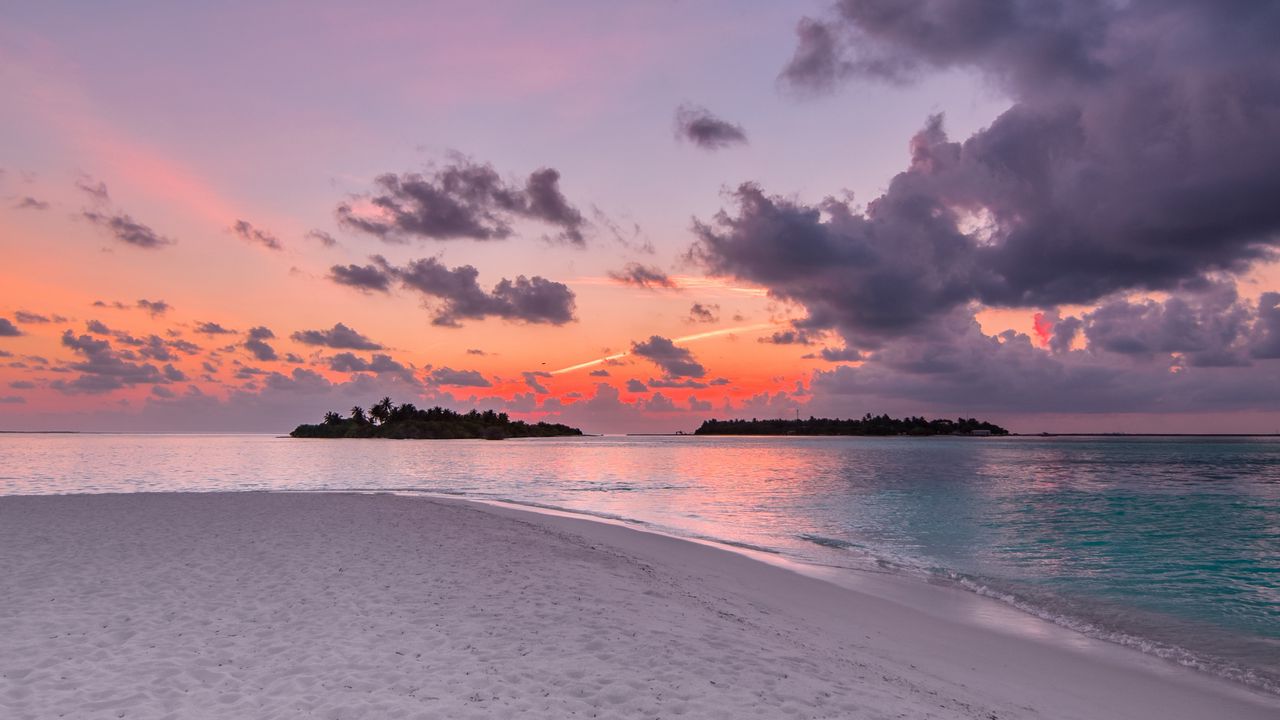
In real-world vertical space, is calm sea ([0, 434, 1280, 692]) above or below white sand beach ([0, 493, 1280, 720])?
below

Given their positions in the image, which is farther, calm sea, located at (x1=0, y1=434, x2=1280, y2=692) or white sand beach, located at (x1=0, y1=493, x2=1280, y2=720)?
calm sea, located at (x1=0, y1=434, x2=1280, y2=692)

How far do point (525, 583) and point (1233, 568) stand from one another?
2877cm

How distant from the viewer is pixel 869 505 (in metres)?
47.1

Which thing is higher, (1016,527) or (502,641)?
(502,641)

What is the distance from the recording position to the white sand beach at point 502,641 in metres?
9.05

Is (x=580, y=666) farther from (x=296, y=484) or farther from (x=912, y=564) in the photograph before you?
(x=296, y=484)

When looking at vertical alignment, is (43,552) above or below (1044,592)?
above

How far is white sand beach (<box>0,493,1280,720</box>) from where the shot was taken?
9.05m

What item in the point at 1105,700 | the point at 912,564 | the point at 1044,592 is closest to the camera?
the point at 1105,700

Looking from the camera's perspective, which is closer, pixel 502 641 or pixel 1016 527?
pixel 502 641

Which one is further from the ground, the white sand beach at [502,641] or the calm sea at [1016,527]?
the white sand beach at [502,641]

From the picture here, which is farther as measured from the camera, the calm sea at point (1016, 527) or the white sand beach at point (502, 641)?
the calm sea at point (1016, 527)

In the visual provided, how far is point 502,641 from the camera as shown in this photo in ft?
37.4

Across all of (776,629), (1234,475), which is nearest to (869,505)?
(776,629)
